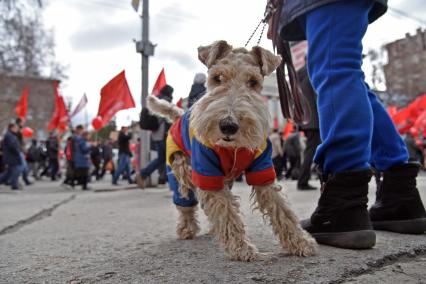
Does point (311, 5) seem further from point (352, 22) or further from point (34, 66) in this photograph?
point (34, 66)

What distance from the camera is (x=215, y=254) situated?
2.21 metres

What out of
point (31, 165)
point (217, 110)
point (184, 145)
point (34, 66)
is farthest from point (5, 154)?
point (34, 66)

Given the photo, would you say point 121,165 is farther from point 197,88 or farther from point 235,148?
point 235,148

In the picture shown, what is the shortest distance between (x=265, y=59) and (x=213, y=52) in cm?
29

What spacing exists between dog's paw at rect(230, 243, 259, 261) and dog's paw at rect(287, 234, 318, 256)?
20 centimetres

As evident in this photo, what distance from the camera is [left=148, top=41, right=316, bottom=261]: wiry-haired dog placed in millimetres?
1982

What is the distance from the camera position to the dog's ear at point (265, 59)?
7.48 feet

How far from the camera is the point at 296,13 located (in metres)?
2.27

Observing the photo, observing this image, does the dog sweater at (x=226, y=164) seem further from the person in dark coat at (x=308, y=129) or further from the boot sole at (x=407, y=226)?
the person in dark coat at (x=308, y=129)

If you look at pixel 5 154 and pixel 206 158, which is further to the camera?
pixel 5 154

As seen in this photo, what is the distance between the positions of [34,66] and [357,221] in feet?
84.6

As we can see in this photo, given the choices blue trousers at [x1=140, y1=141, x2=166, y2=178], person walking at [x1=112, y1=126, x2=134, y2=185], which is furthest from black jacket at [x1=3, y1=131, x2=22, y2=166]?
blue trousers at [x1=140, y1=141, x2=166, y2=178]

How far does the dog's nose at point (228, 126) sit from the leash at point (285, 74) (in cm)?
75

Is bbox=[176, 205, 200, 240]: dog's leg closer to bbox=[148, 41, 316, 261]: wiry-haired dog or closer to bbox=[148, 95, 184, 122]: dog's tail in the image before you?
bbox=[148, 41, 316, 261]: wiry-haired dog
